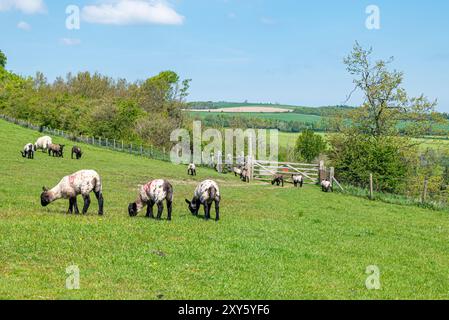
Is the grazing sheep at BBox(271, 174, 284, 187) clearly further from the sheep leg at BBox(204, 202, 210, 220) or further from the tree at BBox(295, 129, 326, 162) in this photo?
the tree at BBox(295, 129, 326, 162)

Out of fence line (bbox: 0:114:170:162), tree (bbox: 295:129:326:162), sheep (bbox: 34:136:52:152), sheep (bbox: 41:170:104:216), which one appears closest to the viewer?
sheep (bbox: 41:170:104:216)

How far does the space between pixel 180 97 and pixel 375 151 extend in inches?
2664

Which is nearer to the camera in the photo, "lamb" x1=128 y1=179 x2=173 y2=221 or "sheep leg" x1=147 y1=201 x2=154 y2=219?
"lamb" x1=128 y1=179 x2=173 y2=221

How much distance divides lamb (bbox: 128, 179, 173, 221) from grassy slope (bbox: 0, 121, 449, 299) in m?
0.51

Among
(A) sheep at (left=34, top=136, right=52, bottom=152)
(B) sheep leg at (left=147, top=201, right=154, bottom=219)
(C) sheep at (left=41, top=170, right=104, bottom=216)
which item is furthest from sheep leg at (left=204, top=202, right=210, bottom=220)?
(A) sheep at (left=34, top=136, right=52, bottom=152)

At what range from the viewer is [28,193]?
21.4 metres

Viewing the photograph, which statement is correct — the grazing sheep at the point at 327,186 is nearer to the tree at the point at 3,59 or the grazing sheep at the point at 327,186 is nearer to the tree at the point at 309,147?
the tree at the point at 309,147

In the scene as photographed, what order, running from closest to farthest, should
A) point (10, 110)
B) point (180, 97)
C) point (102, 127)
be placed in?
point (102, 127) < point (10, 110) < point (180, 97)

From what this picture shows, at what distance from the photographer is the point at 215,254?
12000 mm

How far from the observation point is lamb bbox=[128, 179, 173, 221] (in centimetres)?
1662

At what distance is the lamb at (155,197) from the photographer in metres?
16.6
